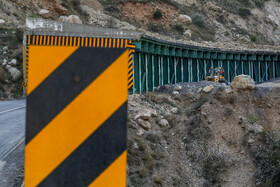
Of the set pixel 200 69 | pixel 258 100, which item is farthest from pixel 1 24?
pixel 258 100

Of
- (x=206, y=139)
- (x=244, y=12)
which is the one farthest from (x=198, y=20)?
(x=206, y=139)

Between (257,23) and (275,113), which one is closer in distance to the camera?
(275,113)

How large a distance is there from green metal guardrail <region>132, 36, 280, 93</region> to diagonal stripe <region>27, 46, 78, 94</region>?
14511mm

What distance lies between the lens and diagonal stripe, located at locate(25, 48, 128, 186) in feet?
5.84

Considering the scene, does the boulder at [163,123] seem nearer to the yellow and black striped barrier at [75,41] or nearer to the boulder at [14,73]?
the yellow and black striped barrier at [75,41]

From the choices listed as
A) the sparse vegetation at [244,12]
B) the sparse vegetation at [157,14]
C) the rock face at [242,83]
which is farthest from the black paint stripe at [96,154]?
the sparse vegetation at [244,12]

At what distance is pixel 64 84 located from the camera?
1791mm

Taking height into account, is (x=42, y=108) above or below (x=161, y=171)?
above

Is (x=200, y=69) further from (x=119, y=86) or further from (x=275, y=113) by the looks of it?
(x=119, y=86)

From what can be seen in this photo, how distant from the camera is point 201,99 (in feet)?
50.3

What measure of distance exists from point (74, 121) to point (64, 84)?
21 cm

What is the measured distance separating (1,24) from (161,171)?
20801 millimetres

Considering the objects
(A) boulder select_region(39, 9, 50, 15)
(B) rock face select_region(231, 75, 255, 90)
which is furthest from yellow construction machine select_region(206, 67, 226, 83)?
(A) boulder select_region(39, 9, 50, 15)

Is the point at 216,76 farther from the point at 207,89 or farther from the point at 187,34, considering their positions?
the point at 187,34
